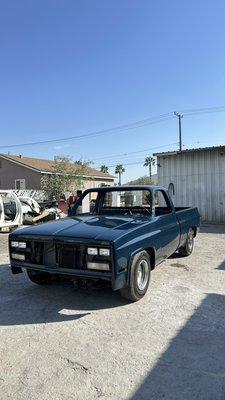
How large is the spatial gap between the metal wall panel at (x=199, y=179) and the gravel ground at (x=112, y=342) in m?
10.7

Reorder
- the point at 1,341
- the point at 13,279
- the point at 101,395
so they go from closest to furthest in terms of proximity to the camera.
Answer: the point at 101,395 < the point at 1,341 < the point at 13,279

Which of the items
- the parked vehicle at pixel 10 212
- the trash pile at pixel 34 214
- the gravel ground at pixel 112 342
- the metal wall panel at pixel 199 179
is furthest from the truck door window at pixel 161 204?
the metal wall panel at pixel 199 179

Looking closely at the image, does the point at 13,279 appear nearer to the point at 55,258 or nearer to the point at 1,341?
the point at 55,258

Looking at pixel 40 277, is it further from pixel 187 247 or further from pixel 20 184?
pixel 20 184

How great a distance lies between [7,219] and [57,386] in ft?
39.8

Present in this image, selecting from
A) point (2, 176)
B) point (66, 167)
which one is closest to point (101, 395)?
point (66, 167)

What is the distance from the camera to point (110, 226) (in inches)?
243

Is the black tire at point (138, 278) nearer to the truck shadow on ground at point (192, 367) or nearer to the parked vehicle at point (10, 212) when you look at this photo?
the truck shadow on ground at point (192, 367)

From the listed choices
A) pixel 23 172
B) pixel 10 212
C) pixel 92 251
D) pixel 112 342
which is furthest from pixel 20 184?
pixel 112 342

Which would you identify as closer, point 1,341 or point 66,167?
point 1,341

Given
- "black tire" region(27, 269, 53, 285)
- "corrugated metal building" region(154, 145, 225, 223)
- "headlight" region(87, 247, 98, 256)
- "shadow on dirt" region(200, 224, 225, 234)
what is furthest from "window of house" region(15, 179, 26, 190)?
"headlight" region(87, 247, 98, 256)

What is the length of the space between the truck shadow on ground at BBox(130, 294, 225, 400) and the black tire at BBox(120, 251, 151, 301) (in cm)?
95

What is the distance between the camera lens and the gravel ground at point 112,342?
3.69 metres

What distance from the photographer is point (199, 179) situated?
18.1m
